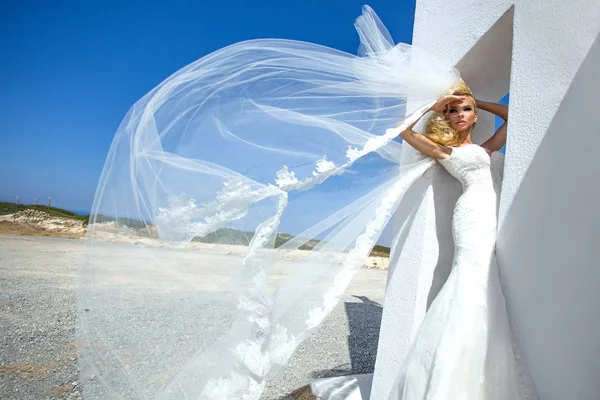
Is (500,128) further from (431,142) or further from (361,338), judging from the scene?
(361,338)

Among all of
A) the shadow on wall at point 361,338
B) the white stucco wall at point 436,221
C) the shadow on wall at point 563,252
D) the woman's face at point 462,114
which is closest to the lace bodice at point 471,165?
the woman's face at point 462,114

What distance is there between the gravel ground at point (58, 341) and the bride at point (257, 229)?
0.54 m

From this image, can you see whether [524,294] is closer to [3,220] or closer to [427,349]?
[427,349]

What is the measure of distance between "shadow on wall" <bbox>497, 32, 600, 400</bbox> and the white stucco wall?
27.9 inches

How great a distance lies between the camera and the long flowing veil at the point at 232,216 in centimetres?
200

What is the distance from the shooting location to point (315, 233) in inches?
89.4

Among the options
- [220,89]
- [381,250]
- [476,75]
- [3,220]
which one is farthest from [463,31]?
[381,250]

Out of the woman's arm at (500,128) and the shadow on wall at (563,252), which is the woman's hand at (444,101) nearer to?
the woman's arm at (500,128)

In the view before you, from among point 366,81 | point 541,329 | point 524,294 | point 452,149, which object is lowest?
point 541,329

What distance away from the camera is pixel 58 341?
4.30 metres

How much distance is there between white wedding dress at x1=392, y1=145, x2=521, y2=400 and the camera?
1815 mm

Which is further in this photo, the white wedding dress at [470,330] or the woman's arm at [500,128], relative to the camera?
the woman's arm at [500,128]

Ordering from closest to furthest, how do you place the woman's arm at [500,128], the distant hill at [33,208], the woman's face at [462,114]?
the woman's face at [462,114]
the woman's arm at [500,128]
the distant hill at [33,208]

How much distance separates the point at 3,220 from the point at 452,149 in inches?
A: 838
